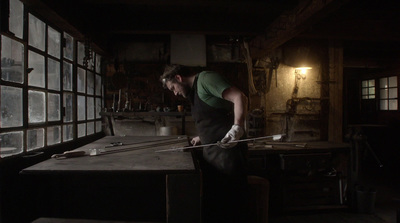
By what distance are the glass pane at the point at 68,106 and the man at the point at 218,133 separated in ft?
5.95

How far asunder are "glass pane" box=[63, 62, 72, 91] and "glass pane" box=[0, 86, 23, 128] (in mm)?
1153

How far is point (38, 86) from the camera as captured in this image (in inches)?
117

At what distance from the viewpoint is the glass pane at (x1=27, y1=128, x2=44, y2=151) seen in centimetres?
279

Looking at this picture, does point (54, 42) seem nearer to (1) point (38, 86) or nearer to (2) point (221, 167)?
(1) point (38, 86)

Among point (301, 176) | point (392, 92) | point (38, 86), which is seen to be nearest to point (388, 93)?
point (392, 92)

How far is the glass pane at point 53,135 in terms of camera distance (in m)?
3.24

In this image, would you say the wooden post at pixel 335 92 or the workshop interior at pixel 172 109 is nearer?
the workshop interior at pixel 172 109

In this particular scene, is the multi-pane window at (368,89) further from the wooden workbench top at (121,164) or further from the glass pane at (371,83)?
the wooden workbench top at (121,164)

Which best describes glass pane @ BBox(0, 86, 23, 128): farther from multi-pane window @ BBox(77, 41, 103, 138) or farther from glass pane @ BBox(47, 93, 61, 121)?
multi-pane window @ BBox(77, 41, 103, 138)

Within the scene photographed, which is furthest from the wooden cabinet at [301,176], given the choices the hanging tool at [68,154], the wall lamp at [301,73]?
the hanging tool at [68,154]

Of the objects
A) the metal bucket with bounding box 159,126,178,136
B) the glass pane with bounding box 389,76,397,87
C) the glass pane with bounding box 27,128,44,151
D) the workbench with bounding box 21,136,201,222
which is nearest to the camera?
the workbench with bounding box 21,136,201,222

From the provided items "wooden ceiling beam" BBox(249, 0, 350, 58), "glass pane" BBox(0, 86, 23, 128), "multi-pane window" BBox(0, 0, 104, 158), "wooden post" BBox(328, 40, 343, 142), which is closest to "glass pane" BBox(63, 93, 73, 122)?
"multi-pane window" BBox(0, 0, 104, 158)

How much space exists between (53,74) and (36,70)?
16.7 inches

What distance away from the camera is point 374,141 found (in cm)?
730
